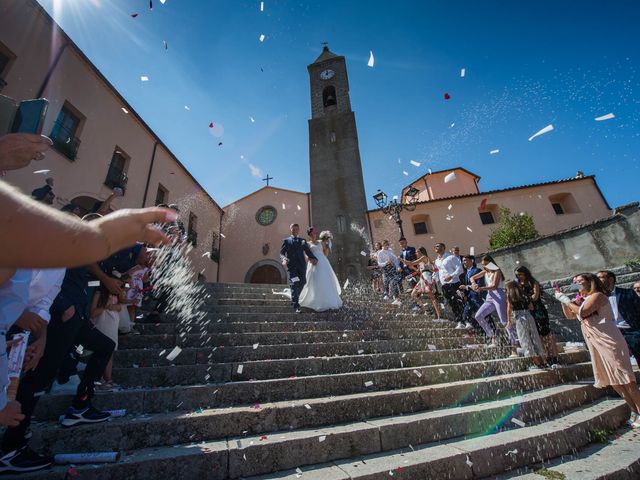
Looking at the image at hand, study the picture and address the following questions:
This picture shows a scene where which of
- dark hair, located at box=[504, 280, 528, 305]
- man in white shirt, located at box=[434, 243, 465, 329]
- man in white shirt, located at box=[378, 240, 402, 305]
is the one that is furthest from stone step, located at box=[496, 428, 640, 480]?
man in white shirt, located at box=[378, 240, 402, 305]

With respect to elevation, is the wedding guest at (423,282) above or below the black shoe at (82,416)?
above

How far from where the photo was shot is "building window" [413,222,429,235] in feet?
64.4

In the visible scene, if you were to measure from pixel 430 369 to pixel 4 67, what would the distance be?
44.2 feet

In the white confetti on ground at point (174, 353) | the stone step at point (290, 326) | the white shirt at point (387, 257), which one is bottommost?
the white confetti on ground at point (174, 353)

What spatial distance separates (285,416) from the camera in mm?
2773

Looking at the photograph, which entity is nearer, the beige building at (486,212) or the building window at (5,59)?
the building window at (5,59)

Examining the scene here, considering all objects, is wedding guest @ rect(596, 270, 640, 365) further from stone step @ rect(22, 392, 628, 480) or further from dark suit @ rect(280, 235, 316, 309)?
dark suit @ rect(280, 235, 316, 309)

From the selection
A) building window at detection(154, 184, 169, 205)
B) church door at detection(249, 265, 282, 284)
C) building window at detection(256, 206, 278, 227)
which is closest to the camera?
building window at detection(154, 184, 169, 205)

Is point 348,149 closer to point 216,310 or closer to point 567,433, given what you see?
point 216,310

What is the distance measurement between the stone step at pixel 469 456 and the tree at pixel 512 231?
50.4ft

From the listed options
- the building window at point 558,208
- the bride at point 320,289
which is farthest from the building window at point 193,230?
the building window at point 558,208

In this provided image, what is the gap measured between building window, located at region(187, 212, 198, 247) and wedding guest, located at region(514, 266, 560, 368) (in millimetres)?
16259

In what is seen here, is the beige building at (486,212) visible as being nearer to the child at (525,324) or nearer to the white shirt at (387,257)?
the white shirt at (387,257)

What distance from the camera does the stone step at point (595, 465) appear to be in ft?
7.96
